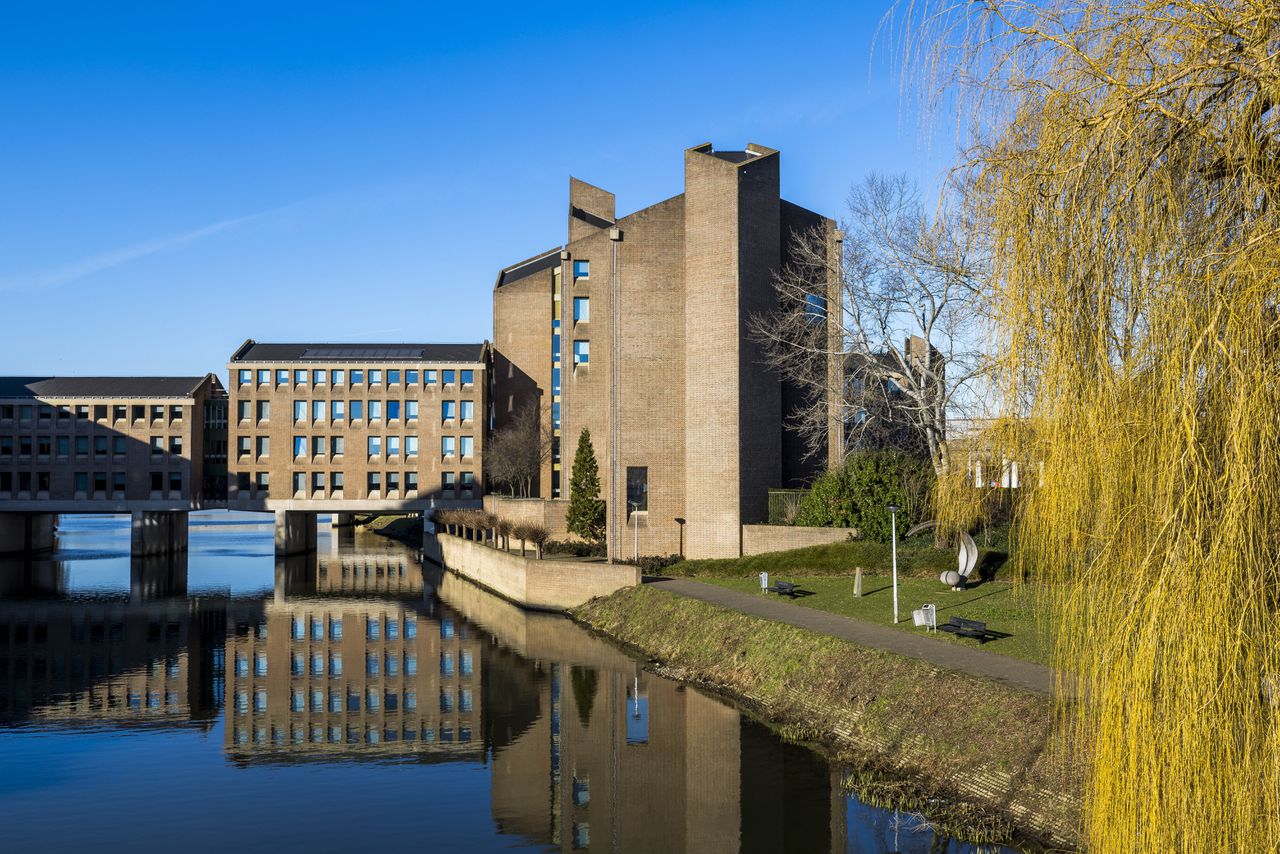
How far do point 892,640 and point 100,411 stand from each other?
73009mm

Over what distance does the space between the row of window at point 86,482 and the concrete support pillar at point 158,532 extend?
2415 mm

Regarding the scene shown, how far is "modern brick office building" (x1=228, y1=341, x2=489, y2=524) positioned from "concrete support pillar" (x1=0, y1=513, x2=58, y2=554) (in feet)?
56.4

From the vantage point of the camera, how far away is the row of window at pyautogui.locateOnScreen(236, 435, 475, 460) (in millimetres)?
74938

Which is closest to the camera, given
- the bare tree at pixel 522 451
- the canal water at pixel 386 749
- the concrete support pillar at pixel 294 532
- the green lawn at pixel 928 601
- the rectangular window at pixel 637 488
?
the canal water at pixel 386 749

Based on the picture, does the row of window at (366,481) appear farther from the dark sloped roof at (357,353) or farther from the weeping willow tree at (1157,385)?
the weeping willow tree at (1157,385)

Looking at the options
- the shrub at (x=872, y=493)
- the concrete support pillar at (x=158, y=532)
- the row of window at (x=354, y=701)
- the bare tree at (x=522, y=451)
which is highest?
the bare tree at (x=522, y=451)

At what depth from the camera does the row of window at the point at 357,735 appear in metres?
20.3

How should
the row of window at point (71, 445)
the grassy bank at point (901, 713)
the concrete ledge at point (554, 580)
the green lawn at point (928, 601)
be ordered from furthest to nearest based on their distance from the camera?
the row of window at point (71, 445)
the concrete ledge at point (554, 580)
the green lawn at point (928, 601)
the grassy bank at point (901, 713)

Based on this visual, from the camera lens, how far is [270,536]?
360 feet

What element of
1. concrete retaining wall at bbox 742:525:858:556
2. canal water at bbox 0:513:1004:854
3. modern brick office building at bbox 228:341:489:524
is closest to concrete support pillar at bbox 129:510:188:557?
modern brick office building at bbox 228:341:489:524

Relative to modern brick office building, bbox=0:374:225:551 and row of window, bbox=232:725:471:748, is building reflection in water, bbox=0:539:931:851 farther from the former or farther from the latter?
modern brick office building, bbox=0:374:225:551

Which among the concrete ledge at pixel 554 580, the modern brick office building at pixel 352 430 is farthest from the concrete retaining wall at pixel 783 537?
the modern brick office building at pixel 352 430

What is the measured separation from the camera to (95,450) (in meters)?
76.6

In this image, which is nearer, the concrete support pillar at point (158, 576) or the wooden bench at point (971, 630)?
the wooden bench at point (971, 630)
